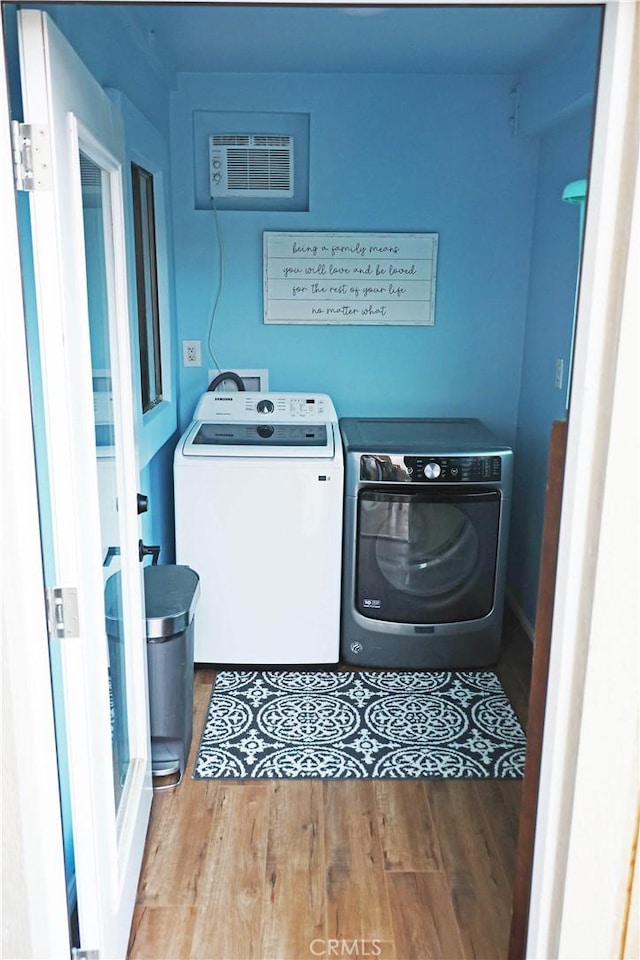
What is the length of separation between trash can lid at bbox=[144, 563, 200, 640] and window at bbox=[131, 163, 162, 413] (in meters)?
0.66

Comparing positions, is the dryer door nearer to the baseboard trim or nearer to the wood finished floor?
the baseboard trim

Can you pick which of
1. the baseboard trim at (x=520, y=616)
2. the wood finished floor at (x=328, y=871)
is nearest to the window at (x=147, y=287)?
the wood finished floor at (x=328, y=871)

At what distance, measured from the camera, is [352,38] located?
2629 mm

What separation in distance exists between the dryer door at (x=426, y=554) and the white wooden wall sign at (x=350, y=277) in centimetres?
91

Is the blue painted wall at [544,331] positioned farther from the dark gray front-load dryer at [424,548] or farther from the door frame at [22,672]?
the door frame at [22,672]

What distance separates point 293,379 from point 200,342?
436 millimetres

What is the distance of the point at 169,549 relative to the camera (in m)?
3.26

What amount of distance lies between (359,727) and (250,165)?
2258mm

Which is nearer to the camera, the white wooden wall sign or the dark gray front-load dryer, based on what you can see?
the dark gray front-load dryer

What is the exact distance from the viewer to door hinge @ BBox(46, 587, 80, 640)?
131 centimetres

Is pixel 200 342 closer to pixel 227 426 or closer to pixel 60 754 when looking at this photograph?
pixel 227 426

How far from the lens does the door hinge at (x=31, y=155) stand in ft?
3.80

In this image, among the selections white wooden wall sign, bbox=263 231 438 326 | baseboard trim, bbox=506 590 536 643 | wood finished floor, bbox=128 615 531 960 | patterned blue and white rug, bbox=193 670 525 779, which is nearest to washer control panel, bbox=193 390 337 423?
white wooden wall sign, bbox=263 231 438 326

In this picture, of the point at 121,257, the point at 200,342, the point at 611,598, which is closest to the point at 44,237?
the point at 121,257
